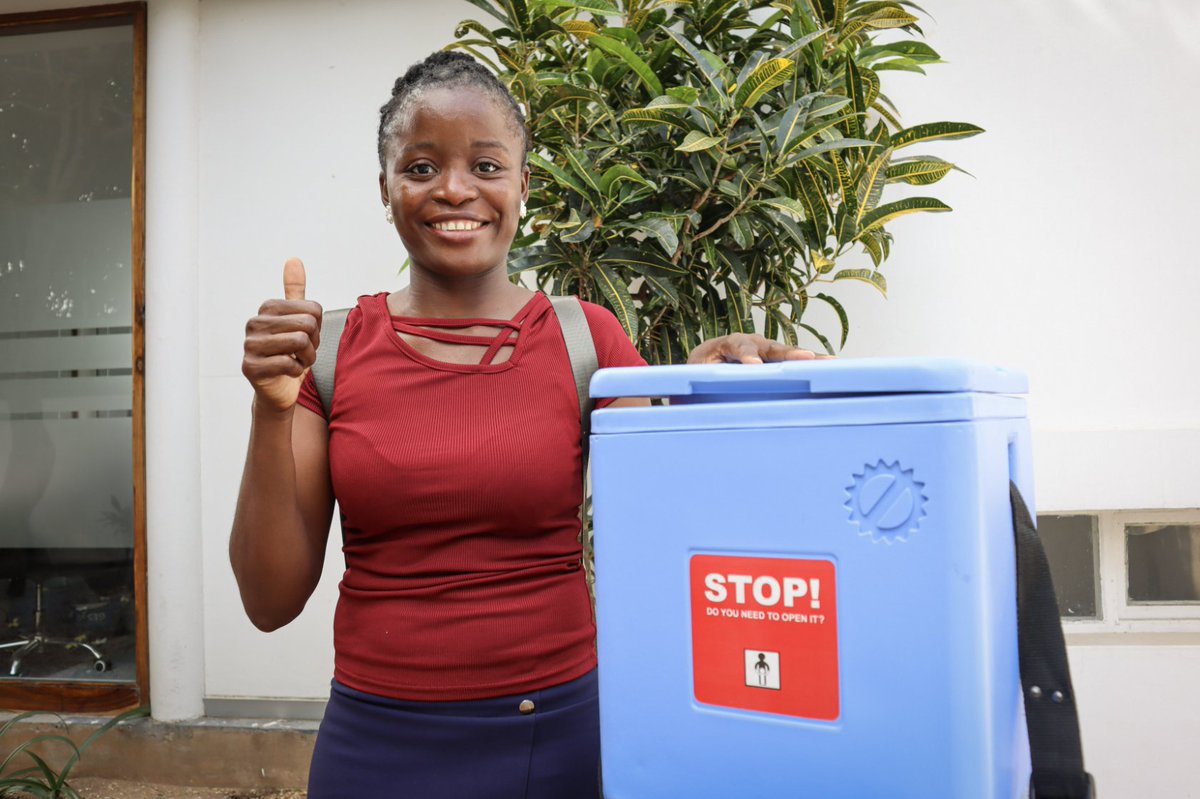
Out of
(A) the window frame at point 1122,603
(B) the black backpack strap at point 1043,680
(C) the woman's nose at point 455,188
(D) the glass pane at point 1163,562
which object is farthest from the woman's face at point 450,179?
(D) the glass pane at point 1163,562

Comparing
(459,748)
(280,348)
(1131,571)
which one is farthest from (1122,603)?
(280,348)

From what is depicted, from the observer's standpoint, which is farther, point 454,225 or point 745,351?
point 454,225

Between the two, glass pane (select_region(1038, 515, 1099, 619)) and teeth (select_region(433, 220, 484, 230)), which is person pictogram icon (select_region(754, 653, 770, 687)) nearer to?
teeth (select_region(433, 220, 484, 230))

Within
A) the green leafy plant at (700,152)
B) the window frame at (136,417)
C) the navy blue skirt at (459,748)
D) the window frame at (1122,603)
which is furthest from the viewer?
the window frame at (136,417)

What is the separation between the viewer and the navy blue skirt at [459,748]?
1.03 metres

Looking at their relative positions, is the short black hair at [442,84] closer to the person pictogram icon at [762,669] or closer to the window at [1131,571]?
the person pictogram icon at [762,669]

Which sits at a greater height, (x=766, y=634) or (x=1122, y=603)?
(x=766, y=634)

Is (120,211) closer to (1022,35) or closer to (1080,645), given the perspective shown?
(1022,35)

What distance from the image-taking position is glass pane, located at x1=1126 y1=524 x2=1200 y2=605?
8.38 ft

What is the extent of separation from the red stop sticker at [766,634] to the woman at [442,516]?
0.94 ft

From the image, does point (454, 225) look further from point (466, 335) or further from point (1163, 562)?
point (1163, 562)

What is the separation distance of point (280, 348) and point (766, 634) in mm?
537

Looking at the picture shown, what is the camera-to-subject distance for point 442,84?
114 centimetres

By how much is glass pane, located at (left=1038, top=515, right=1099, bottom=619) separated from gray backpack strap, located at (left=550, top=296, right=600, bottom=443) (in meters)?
1.94
